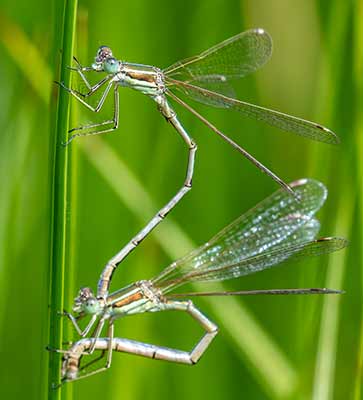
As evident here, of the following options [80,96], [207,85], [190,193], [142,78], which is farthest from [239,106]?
[190,193]

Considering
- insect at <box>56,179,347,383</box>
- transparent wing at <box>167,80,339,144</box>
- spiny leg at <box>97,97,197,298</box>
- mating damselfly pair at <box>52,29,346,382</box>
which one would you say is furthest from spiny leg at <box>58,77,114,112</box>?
insect at <box>56,179,347,383</box>

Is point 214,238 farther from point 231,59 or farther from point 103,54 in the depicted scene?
point 103,54

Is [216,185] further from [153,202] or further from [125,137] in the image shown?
[153,202]

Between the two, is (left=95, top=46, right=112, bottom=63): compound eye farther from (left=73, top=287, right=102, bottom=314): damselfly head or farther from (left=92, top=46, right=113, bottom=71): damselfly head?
(left=73, top=287, right=102, bottom=314): damselfly head

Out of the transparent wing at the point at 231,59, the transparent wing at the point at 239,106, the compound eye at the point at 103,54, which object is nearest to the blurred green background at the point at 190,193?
the compound eye at the point at 103,54

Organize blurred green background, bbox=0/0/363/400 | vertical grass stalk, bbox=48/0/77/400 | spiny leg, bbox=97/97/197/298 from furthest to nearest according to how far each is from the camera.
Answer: blurred green background, bbox=0/0/363/400 < spiny leg, bbox=97/97/197/298 < vertical grass stalk, bbox=48/0/77/400

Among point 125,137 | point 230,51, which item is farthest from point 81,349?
point 125,137

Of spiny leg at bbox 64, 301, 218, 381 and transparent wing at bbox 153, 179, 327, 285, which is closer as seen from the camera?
spiny leg at bbox 64, 301, 218, 381
